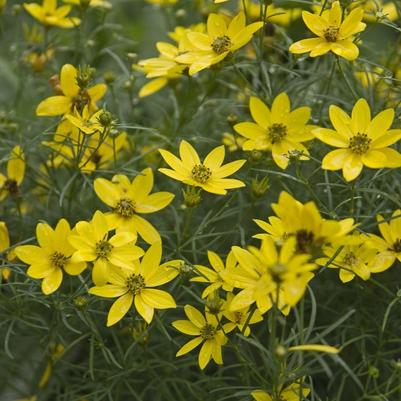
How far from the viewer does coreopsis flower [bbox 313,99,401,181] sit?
3.67 feet

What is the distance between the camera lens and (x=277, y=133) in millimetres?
1318

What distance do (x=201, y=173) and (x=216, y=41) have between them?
274 mm

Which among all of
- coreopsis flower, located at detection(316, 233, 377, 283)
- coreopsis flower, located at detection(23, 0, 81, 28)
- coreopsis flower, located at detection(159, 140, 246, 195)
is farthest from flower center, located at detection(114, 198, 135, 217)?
coreopsis flower, located at detection(23, 0, 81, 28)

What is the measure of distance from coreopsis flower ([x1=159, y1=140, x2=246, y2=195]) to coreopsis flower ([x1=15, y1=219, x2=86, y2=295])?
21 centimetres

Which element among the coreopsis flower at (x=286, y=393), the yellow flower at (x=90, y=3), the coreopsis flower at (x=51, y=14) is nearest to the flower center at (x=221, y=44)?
the yellow flower at (x=90, y=3)

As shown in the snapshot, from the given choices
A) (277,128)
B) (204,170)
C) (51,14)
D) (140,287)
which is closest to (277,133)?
(277,128)

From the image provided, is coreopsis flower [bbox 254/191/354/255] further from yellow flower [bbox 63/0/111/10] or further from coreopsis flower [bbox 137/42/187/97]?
yellow flower [bbox 63/0/111/10]

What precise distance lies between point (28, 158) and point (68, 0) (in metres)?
0.36

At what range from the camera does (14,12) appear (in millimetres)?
1700

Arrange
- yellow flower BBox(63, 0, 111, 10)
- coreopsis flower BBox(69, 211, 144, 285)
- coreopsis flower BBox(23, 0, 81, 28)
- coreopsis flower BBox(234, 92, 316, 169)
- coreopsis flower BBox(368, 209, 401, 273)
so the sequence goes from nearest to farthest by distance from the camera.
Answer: coreopsis flower BBox(69, 211, 144, 285), coreopsis flower BBox(368, 209, 401, 273), coreopsis flower BBox(234, 92, 316, 169), yellow flower BBox(63, 0, 111, 10), coreopsis flower BBox(23, 0, 81, 28)

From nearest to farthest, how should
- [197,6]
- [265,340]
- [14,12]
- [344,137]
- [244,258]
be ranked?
[244,258] < [344,137] < [265,340] < [14,12] < [197,6]

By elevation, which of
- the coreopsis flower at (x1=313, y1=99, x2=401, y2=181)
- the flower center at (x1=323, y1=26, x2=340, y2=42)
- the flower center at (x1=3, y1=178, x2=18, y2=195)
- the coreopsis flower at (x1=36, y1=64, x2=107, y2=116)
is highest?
the flower center at (x1=323, y1=26, x2=340, y2=42)

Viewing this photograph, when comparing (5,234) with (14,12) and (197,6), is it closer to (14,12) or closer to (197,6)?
(14,12)

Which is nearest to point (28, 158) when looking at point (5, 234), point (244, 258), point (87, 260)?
point (5, 234)
